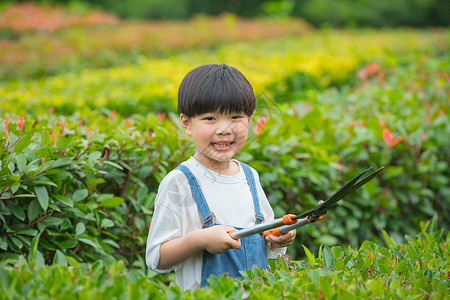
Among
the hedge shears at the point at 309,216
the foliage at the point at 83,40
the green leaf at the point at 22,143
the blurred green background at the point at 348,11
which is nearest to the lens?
the hedge shears at the point at 309,216

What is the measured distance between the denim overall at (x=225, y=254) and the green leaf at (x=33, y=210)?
79cm

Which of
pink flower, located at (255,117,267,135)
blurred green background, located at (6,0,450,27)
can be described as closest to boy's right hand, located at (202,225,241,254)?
pink flower, located at (255,117,267,135)

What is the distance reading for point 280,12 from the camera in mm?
21094

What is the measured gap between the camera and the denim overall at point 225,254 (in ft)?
5.70

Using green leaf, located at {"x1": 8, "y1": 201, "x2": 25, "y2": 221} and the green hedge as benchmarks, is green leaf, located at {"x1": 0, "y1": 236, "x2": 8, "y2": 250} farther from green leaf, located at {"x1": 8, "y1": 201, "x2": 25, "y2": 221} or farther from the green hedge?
green leaf, located at {"x1": 8, "y1": 201, "x2": 25, "y2": 221}

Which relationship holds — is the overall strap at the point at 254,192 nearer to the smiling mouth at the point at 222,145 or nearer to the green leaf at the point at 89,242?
the smiling mouth at the point at 222,145

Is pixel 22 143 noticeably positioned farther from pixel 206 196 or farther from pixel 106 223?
pixel 206 196

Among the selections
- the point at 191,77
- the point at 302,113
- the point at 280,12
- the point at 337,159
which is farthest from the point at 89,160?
the point at 280,12

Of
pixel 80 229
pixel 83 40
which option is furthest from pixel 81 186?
pixel 83 40

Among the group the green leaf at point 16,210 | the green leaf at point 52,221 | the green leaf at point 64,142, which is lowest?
the green leaf at point 52,221

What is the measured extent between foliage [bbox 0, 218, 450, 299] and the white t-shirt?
0.18m

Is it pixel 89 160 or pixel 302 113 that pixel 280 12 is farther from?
pixel 89 160

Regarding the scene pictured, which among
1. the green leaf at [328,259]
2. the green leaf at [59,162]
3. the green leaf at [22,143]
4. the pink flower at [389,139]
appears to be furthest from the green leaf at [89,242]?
the pink flower at [389,139]

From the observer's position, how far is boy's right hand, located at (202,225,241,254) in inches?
63.0
